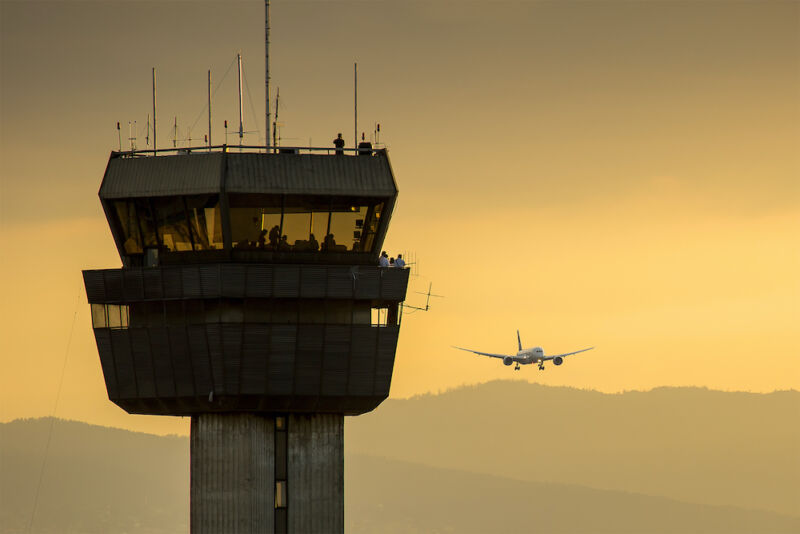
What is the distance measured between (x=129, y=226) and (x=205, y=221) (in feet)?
14.8

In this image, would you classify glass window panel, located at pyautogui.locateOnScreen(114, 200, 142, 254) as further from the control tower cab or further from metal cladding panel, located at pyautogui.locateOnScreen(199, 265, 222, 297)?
metal cladding panel, located at pyautogui.locateOnScreen(199, 265, 222, 297)

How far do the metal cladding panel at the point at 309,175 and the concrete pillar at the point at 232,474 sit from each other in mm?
12109

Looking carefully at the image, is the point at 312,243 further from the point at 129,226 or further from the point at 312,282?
the point at 129,226

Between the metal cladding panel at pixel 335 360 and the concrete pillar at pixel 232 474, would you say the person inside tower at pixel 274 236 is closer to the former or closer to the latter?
the metal cladding panel at pixel 335 360

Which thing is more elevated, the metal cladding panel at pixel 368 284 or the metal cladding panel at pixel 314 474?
the metal cladding panel at pixel 368 284

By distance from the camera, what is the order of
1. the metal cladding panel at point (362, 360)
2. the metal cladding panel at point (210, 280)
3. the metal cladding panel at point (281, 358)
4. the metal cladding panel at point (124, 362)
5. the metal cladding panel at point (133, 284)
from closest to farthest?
the metal cladding panel at point (210, 280) < the metal cladding panel at point (281, 358) < the metal cladding panel at point (133, 284) < the metal cladding panel at point (362, 360) < the metal cladding panel at point (124, 362)

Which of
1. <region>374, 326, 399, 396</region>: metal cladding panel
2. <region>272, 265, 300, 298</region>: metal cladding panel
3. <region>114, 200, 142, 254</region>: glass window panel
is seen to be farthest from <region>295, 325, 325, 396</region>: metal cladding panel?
<region>114, 200, 142, 254</region>: glass window panel

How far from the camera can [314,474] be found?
10819 centimetres

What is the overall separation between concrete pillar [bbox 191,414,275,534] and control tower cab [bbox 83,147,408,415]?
3.90 feet

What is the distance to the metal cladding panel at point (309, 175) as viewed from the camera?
10469cm

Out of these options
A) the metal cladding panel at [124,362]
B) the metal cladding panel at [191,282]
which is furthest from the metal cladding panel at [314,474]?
the metal cladding panel at [191,282]

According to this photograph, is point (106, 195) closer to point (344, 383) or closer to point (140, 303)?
point (140, 303)

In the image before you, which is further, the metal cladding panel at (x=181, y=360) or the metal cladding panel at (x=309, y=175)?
the metal cladding panel at (x=181, y=360)

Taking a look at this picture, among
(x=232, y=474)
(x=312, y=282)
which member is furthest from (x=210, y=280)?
(x=232, y=474)
